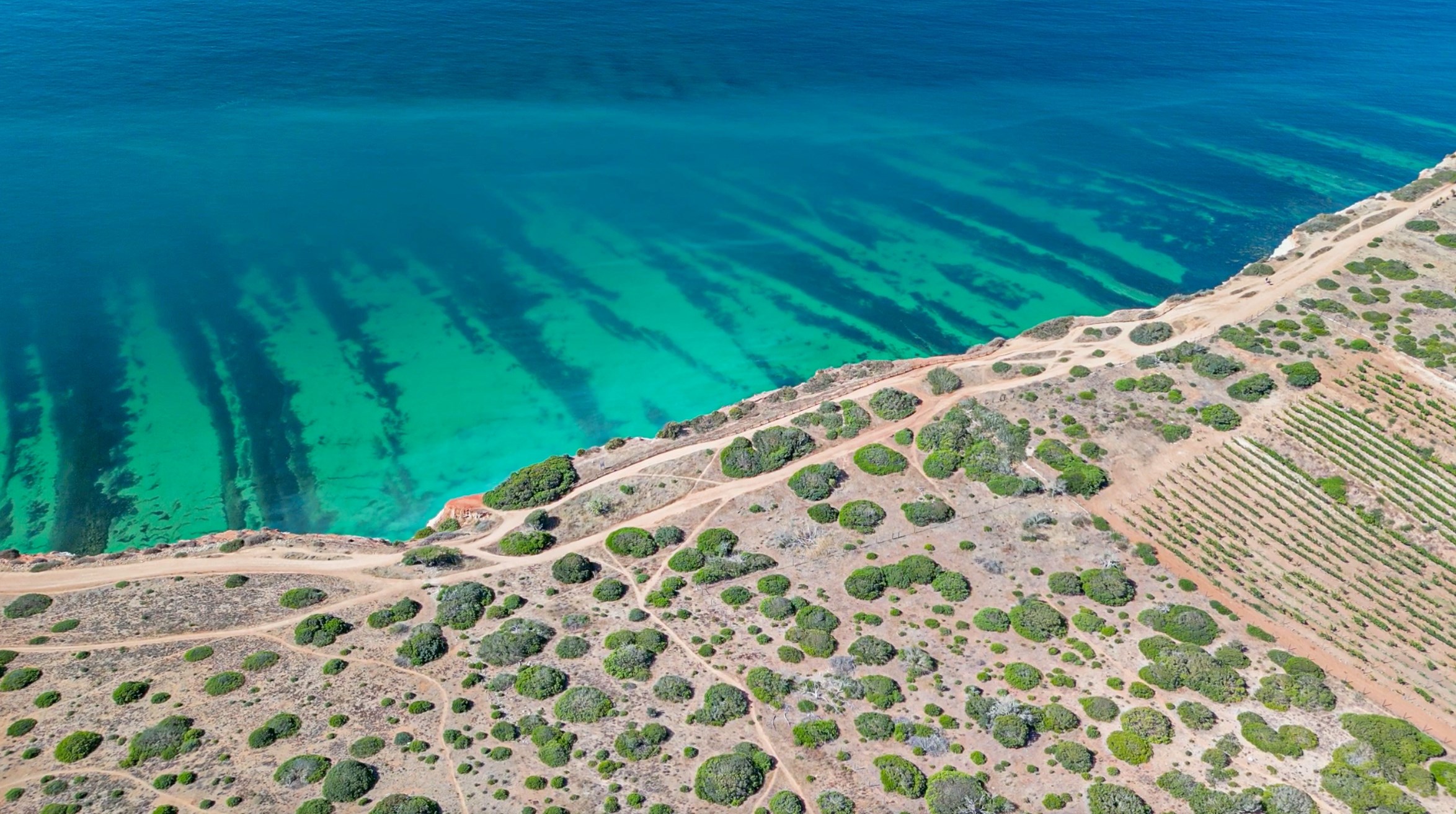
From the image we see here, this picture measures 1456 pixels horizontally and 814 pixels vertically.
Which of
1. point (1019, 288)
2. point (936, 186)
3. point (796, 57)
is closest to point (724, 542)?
point (1019, 288)

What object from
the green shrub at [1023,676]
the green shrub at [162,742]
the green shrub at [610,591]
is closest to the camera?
the green shrub at [162,742]

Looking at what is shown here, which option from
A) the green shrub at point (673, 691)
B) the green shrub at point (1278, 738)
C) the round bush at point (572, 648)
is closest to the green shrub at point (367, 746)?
the round bush at point (572, 648)

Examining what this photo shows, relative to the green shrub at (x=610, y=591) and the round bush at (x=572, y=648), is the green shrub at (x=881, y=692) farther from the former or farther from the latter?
the green shrub at (x=610, y=591)

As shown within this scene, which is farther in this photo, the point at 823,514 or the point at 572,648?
the point at 823,514

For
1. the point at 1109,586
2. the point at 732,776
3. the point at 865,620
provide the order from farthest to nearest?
the point at 1109,586, the point at 865,620, the point at 732,776

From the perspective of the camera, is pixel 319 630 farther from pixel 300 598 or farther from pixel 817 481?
pixel 817 481

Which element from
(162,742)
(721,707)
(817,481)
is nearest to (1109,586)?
(817,481)

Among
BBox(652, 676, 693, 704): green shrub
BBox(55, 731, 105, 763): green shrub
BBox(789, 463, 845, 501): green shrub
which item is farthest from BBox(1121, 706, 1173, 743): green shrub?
BBox(55, 731, 105, 763): green shrub
